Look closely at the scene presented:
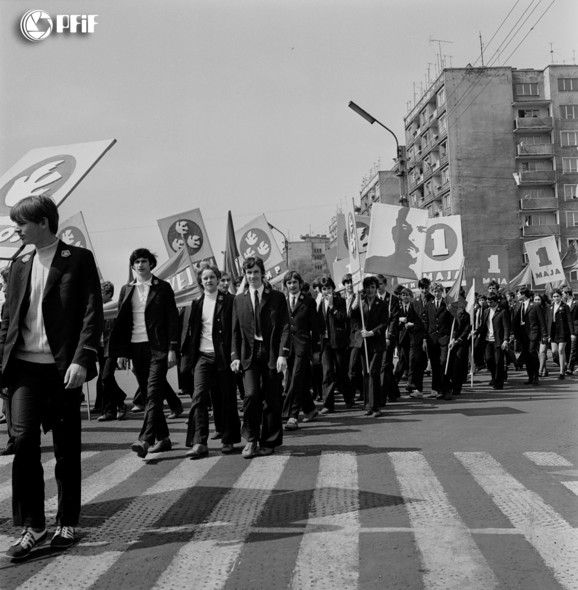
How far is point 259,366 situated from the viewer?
7977mm

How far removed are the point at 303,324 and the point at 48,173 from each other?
12.4 feet

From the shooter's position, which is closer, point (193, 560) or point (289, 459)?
point (193, 560)

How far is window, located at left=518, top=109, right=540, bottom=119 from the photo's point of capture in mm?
73312

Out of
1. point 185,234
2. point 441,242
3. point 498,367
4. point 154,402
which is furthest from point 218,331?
point 185,234

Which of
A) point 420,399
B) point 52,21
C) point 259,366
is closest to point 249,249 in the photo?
point 420,399

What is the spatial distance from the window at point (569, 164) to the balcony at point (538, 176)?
1212mm

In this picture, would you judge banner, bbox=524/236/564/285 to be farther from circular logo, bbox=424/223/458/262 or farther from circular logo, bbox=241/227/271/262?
circular logo, bbox=241/227/271/262

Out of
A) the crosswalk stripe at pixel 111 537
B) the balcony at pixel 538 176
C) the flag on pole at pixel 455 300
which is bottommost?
the crosswalk stripe at pixel 111 537

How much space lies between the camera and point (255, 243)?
22141mm

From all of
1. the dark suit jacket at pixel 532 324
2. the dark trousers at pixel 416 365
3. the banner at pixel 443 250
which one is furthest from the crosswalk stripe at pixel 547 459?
the banner at pixel 443 250

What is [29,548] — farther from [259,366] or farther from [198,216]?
[198,216]

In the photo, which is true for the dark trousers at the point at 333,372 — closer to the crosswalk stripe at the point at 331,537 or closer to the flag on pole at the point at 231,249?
the crosswalk stripe at the point at 331,537

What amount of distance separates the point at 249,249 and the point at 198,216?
2468mm

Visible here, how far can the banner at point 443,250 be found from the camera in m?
18.2
